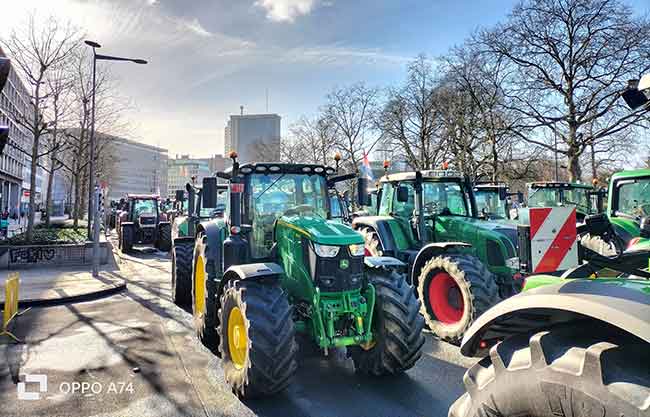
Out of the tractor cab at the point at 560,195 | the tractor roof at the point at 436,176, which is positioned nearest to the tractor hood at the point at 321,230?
the tractor roof at the point at 436,176

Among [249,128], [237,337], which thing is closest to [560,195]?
[237,337]

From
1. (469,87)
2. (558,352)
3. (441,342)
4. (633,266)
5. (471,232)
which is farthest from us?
(469,87)

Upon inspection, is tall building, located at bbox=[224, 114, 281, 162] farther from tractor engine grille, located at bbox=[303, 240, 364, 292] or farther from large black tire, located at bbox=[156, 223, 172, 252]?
tractor engine grille, located at bbox=[303, 240, 364, 292]

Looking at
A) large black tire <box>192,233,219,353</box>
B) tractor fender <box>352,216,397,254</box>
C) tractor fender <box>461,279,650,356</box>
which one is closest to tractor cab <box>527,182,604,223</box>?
tractor fender <box>352,216,397,254</box>

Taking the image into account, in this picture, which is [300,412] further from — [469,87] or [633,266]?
[469,87]

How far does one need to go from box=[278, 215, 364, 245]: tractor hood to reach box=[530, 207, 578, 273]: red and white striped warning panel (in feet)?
6.15

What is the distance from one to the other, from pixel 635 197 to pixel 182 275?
349 inches

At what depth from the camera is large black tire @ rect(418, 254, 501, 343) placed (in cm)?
611

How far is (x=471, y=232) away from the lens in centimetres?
740

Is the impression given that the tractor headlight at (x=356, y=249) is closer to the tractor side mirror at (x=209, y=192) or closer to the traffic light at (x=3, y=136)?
the tractor side mirror at (x=209, y=192)

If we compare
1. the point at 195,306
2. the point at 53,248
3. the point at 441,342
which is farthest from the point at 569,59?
the point at 53,248

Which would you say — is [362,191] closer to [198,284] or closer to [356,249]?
[356,249]

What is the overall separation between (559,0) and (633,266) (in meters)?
24.9

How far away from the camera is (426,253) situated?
7.16m
